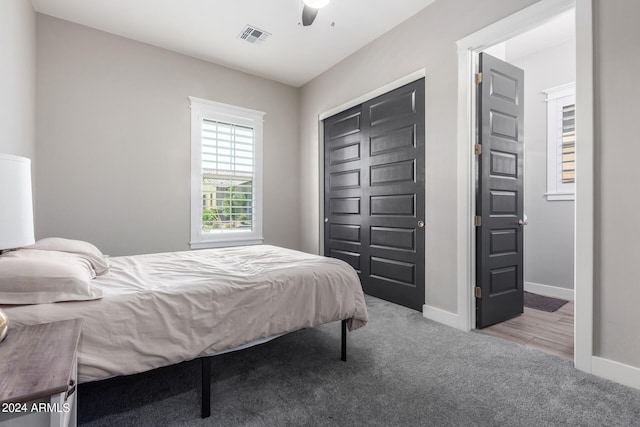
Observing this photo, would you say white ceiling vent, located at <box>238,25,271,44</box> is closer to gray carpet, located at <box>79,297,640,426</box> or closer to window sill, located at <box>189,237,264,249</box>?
window sill, located at <box>189,237,264,249</box>

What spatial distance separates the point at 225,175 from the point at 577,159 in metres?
3.70

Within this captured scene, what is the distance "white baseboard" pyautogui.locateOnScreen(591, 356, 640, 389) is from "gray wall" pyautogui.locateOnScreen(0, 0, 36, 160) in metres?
4.16

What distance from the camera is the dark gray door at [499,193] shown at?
2.74 m

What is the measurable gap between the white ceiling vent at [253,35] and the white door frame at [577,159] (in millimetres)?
2071

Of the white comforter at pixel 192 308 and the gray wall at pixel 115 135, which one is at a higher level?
the gray wall at pixel 115 135

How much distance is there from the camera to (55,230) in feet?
10.2

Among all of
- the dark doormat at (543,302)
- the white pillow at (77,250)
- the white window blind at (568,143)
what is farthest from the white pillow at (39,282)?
the white window blind at (568,143)

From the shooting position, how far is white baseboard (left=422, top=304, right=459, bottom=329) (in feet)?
9.04

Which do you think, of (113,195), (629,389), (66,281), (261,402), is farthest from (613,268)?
(113,195)

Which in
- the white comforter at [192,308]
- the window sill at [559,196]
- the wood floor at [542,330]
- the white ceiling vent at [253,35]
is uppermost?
the white ceiling vent at [253,35]

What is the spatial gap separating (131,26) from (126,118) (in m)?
0.96

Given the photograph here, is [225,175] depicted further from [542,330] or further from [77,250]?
[542,330]

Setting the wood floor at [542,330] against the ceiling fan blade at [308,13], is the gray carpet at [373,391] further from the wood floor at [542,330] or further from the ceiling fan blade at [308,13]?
the ceiling fan blade at [308,13]

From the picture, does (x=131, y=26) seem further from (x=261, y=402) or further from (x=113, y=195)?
(x=261, y=402)
